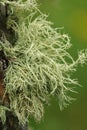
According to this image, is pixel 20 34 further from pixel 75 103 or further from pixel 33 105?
pixel 75 103

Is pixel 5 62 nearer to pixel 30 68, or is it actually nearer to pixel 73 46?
pixel 30 68

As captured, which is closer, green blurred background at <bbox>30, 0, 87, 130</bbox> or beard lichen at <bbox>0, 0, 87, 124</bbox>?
beard lichen at <bbox>0, 0, 87, 124</bbox>

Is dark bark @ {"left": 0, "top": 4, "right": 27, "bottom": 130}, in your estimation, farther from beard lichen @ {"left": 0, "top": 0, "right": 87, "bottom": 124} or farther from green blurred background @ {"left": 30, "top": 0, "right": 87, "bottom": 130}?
green blurred background @ {"left": 30, "top": 0, "right": 87, "bottom": 130}

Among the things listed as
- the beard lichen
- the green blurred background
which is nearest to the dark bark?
the beard lichen

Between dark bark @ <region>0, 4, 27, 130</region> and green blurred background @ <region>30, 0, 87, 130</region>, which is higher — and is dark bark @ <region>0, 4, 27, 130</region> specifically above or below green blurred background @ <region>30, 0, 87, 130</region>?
below

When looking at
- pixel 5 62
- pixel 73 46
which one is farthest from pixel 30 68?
pixel 73 46

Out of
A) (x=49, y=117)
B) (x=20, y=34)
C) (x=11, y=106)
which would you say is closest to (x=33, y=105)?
(x=11, y=106)

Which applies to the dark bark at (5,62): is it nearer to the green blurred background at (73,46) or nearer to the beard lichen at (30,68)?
the beard lichen at (30,68)
